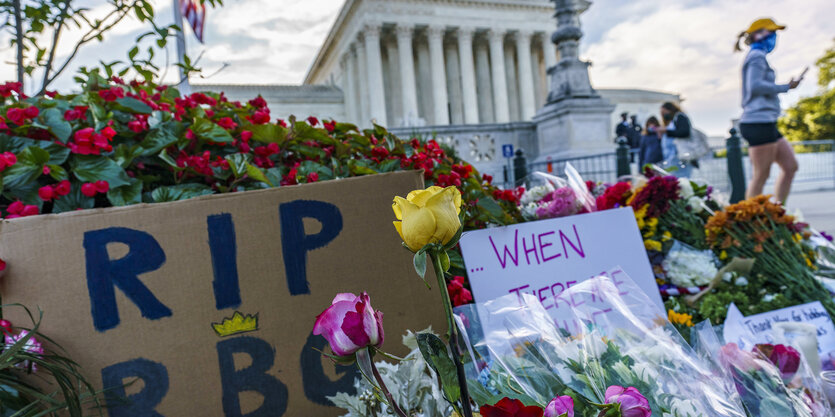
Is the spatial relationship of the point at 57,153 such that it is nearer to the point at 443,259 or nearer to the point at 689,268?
the point at 443,259

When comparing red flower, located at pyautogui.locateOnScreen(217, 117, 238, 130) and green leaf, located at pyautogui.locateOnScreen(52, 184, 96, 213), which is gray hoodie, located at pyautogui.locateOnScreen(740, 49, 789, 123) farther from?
green leaf, located at pyautogui.locateOnScreen(52, 184, 96, 213)

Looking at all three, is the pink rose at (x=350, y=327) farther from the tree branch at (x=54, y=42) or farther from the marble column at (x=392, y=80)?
the marble column at (x=392, y=80)

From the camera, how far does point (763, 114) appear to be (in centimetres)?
404

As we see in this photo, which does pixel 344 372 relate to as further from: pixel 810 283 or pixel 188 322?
pixel 810 283

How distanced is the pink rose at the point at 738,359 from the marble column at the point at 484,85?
106 ft

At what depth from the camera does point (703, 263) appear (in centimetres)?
187

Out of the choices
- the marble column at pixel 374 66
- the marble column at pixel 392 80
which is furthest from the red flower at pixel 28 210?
the marble column at pixel 392 80

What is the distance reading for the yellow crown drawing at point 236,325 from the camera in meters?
1.14

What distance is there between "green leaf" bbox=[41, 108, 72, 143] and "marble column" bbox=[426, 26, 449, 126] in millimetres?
27204

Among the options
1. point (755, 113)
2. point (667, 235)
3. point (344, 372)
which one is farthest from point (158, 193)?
point (755, 113)

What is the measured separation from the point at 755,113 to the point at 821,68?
36.0 metres

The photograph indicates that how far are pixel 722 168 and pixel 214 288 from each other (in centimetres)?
807

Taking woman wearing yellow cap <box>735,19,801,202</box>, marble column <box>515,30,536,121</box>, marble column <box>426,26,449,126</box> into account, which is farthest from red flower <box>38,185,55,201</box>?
marble column <box>515,30,536,121</box>

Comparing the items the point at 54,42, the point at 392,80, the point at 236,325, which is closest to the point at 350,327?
the point at 236,325
